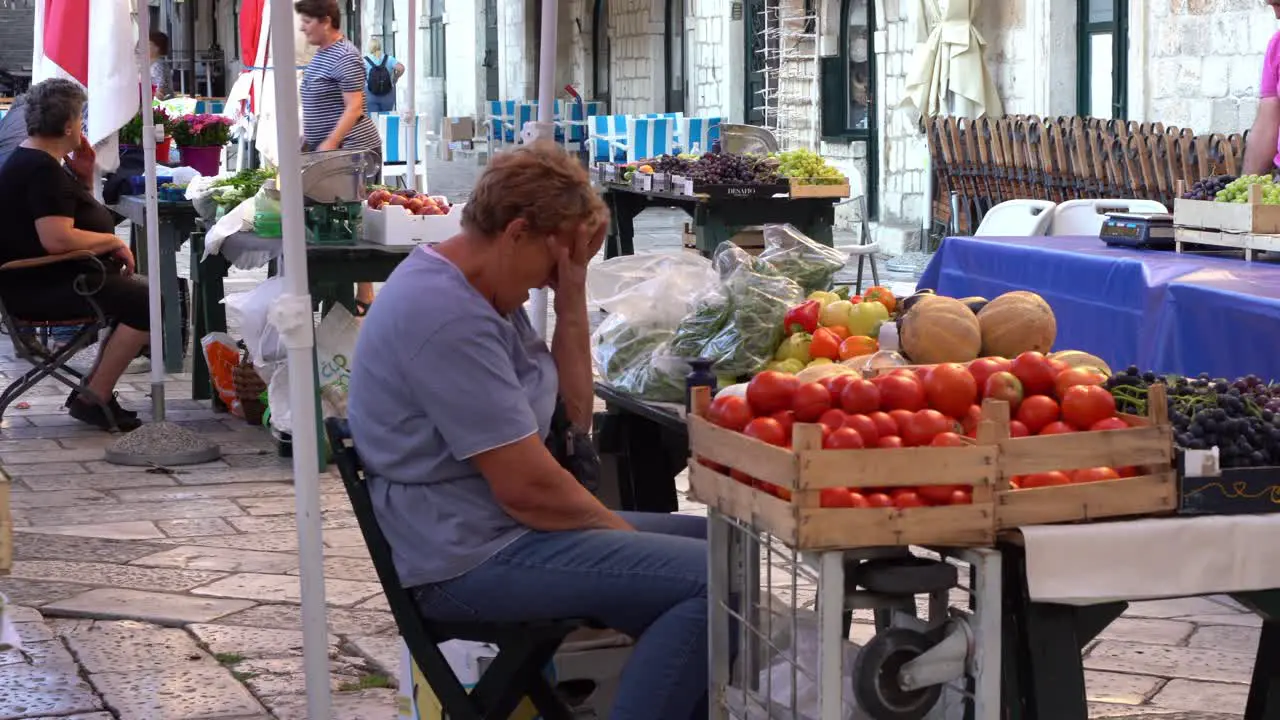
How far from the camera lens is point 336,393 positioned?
6836mm

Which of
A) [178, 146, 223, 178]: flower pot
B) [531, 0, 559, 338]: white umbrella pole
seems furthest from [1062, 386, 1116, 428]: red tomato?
[178, 146, 223, 178]: flower pot

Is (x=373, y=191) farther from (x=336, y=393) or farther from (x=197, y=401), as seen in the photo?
(x=197, y=401)

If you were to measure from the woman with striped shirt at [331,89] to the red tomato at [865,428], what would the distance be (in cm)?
668

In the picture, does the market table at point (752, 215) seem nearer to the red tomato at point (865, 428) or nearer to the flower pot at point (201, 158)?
the flower pot at point (201, 158)

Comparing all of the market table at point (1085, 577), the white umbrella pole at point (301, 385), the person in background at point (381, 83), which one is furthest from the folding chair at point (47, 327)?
the person in background at point (381, 83)

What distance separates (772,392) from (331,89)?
6.93 meters

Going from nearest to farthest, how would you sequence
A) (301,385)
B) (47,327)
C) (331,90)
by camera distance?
(301,385), (47,327), (331,90)

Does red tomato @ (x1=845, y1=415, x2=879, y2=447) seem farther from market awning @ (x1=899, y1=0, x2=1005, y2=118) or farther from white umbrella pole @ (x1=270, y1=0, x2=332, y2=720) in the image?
market awning @ (x1=899, y1=0, x2=1005, y2=118)

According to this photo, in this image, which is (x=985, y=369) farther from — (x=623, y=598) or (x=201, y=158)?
(x=201, y=158)

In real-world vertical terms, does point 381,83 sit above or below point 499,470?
above

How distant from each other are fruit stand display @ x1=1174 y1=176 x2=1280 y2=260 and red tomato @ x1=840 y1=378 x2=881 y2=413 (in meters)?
→ 2.91

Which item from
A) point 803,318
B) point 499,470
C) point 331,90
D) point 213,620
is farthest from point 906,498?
point 331,90

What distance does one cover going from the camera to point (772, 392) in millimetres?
2752

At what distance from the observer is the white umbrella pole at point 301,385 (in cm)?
348
